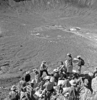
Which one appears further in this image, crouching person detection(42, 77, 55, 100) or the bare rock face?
the bare rock face

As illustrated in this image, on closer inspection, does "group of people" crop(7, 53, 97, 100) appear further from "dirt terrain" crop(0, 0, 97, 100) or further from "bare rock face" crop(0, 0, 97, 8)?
"bare rock face" crop(0, 0, 97, 8)

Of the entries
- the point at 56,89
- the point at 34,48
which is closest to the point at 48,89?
the point at 56,89

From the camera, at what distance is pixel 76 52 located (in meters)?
16.6

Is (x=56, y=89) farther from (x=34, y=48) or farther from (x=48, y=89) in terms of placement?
(x=34, y=48)

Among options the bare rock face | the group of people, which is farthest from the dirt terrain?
the bare rock face

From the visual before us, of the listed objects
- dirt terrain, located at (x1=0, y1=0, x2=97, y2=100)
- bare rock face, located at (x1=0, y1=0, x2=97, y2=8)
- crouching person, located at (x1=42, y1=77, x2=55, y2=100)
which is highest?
crouching person, located at (x1=42, y1=77, x2=55, y2=100)

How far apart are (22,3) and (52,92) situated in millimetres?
37927

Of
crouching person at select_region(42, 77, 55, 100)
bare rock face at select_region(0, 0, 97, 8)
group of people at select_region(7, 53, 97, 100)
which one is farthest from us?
bare rock face at select_region(0, 0, 97, 8)

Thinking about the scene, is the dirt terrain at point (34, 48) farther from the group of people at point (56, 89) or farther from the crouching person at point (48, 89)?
the crouching person at point (48, 89)

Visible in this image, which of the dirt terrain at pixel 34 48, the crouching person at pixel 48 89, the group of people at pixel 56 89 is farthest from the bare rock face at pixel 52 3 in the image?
the crouching person at pixel 48 89

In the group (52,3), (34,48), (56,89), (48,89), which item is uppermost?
(48,89)

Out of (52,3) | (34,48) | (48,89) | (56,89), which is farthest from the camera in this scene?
(52,3)

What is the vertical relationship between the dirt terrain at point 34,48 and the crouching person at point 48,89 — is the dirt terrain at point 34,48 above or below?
below

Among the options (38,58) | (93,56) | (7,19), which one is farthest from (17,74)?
(7,19)
